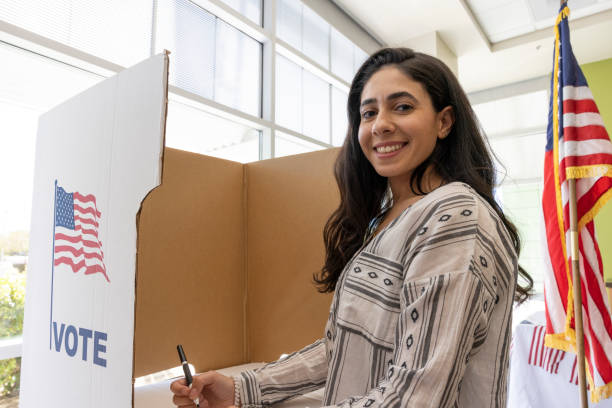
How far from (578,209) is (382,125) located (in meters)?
1.07

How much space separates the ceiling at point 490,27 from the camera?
330 centimetres

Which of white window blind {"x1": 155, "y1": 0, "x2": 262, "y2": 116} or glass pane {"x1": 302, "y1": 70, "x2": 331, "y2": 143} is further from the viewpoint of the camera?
glass pane {"x1": 302, "y1": 70, "x2": 331, "y2": 143}

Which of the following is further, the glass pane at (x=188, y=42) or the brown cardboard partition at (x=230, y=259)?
the glass pane at (x=188, y=42)

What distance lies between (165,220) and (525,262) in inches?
182

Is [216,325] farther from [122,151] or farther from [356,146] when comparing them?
[122,151]

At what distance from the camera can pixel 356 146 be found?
91 cm

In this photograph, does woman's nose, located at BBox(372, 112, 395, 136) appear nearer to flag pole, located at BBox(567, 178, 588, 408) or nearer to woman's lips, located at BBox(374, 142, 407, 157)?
woman's lips, located at BBox(374, 142, 407, 157)

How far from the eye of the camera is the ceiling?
10.8 feet

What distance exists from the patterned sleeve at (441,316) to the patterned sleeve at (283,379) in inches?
11.8

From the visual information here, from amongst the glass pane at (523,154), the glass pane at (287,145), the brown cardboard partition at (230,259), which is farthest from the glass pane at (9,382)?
the glass pane at (523,154)

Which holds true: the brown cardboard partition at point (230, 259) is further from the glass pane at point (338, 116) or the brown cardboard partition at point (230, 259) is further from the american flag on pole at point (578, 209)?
the glass pane at point (338, 116)

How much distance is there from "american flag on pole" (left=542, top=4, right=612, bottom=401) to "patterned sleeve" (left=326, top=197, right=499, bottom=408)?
1.13m

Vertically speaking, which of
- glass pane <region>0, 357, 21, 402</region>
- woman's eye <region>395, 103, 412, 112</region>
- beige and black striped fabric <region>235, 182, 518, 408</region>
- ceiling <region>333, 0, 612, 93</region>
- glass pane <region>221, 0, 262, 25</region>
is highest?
ceiling <region>333, 0, 612, 93</region>

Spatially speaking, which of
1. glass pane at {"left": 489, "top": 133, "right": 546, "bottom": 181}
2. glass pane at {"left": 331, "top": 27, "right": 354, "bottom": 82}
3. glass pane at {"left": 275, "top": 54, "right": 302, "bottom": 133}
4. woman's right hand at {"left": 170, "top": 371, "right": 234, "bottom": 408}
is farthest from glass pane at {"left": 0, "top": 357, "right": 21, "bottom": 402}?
glass pane at {"left": 489, "top": 133, "right": 546, "bottom": 181}
